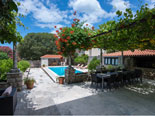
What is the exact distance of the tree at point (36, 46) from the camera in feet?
86.2

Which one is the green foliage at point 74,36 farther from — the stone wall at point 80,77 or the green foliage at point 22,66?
the green foliage at point 22,66

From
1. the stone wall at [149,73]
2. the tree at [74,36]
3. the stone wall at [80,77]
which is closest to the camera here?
the tree at [74,36]

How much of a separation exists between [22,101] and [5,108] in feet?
4.10

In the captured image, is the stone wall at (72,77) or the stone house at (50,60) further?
the stone house at (50,60)

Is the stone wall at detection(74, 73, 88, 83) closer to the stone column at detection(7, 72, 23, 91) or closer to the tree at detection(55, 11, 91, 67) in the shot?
→ the tree at detection(55, 11, 91, 67)

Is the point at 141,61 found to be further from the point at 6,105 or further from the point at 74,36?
the point at 6,105

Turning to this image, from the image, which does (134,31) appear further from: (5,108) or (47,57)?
(47,57)

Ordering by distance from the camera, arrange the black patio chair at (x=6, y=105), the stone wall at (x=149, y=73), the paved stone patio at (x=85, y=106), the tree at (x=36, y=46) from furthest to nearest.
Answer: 1. the tree at (x=36, y=46)
2. the stone wall at (x=149, y=73)
3. the paved stone patio at (x=85, y=106)
4. the black patio chair at (x=6, y=105)

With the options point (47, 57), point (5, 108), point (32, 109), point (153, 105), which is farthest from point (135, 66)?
point (47, 57)

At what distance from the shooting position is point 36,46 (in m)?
27.1

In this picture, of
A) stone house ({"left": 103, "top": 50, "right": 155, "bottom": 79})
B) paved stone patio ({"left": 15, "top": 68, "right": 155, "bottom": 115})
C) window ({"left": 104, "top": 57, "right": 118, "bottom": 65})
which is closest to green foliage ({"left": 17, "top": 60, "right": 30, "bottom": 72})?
paved stone patio ({"left": 15, "top": 68, "right": 155, "bottom": 115})

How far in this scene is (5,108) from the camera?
3.23 meters

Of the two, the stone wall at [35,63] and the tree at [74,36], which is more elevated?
the tree at [74,36]

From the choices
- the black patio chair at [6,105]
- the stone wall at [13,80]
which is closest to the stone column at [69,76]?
the stone wall at [13,80]
